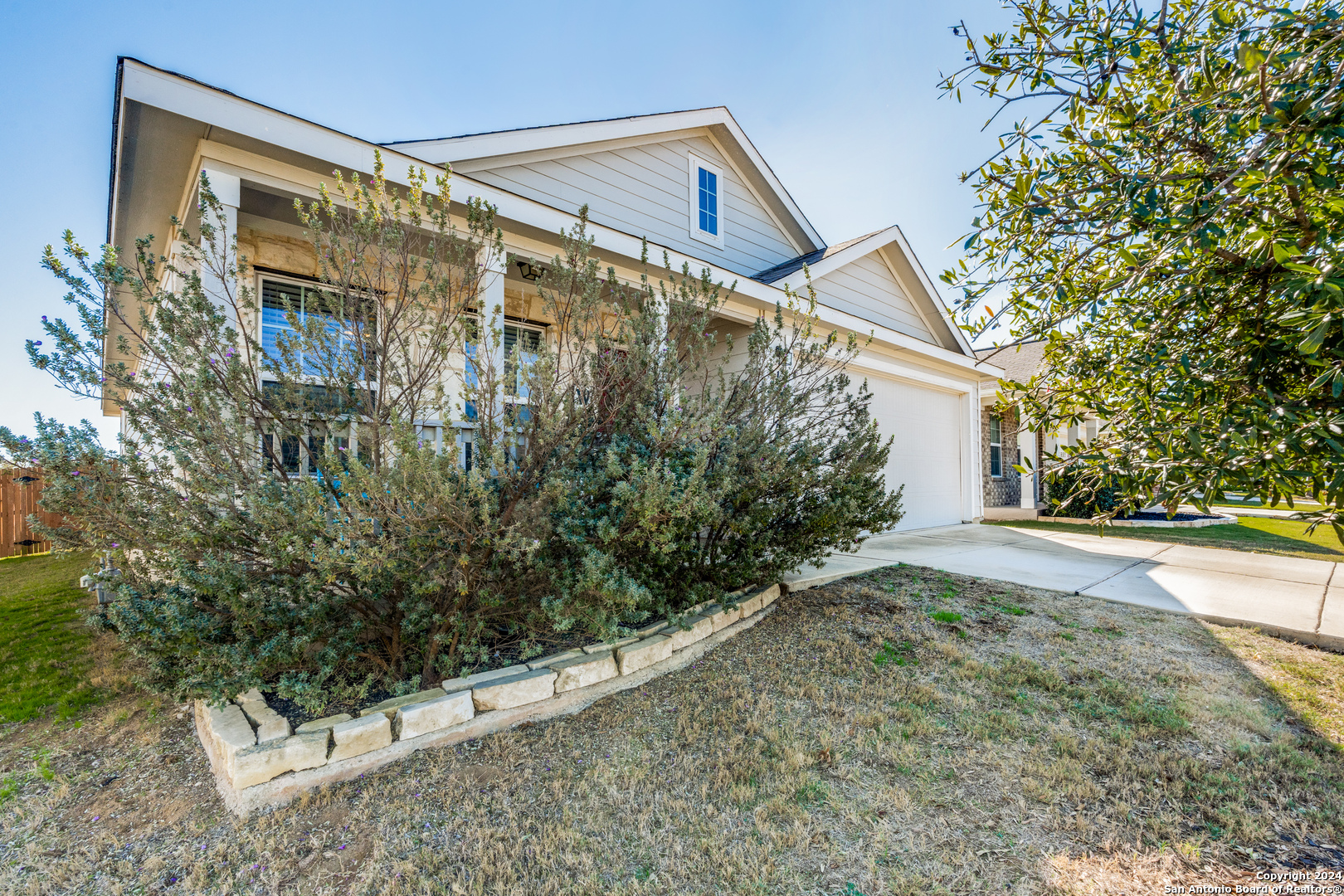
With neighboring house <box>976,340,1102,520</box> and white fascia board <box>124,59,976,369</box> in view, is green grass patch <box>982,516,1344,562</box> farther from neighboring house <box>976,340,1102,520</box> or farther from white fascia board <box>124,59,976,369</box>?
white fascia board <box>124,59,976,369</box>

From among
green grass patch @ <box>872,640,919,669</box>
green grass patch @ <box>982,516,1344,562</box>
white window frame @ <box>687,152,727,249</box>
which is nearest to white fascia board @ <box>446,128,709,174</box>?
white window frame @ <box>687,152,727,249</box>

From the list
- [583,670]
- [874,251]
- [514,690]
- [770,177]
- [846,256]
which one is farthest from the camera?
[874,251]

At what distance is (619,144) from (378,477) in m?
5.99

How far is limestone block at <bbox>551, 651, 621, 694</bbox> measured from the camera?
299cm

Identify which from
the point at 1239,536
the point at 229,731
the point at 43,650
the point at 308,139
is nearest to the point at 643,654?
the point at 229,731

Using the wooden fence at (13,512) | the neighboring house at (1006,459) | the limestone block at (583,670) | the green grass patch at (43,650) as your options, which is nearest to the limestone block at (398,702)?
the limestone block at (583,670)

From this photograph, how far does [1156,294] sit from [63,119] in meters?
9.22

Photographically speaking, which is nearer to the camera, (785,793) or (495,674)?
(785,793)

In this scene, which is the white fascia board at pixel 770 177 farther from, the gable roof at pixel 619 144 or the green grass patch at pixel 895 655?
the green grass patch at pixel 895 655

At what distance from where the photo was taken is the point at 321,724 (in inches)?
97.5

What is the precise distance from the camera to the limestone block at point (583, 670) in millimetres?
2992

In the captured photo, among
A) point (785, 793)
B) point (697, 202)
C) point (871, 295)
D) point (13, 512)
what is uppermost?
point (697, 202)

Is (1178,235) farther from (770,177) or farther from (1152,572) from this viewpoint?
(770,177)

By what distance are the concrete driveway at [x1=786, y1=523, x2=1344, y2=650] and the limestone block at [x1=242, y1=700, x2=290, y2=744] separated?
3.56m
